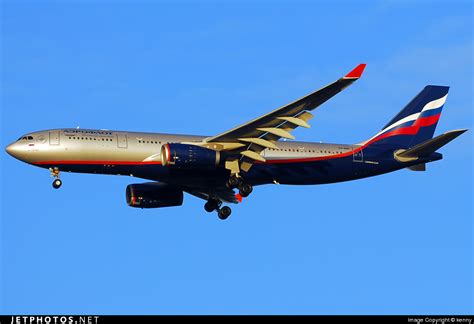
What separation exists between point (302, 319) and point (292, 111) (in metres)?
15.0

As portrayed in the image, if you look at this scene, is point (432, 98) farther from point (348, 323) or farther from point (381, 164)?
point (348, 323)

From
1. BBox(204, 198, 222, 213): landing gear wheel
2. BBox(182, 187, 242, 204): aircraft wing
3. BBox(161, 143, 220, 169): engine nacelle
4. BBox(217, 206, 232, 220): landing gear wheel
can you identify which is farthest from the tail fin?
BBox(161, 143, 220, 169): engine nacelle

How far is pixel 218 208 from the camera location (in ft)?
196

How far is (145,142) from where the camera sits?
54.3 meters

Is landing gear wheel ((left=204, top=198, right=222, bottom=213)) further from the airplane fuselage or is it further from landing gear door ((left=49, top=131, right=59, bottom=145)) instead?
landing gear door ((left=49, top=131, right=59, bottom=145))

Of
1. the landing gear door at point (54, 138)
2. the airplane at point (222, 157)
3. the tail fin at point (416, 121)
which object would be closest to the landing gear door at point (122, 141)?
the airplane at point (222, 157)

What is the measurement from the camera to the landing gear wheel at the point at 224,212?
193ft

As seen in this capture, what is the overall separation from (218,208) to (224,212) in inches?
29.7

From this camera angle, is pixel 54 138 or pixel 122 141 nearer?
pixel 54 138

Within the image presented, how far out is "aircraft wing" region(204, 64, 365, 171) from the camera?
1953 inches

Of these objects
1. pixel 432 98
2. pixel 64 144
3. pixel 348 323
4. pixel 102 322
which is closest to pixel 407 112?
pixel 432 98

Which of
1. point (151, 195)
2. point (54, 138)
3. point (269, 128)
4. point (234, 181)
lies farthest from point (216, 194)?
point (54, 138)

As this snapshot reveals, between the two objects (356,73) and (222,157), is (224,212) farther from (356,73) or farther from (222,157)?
(356,73)

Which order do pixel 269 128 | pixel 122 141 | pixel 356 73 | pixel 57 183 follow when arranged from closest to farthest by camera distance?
pixel 356 73 < pixel 269 128 < pixel 122 141 < pixel 57 183
